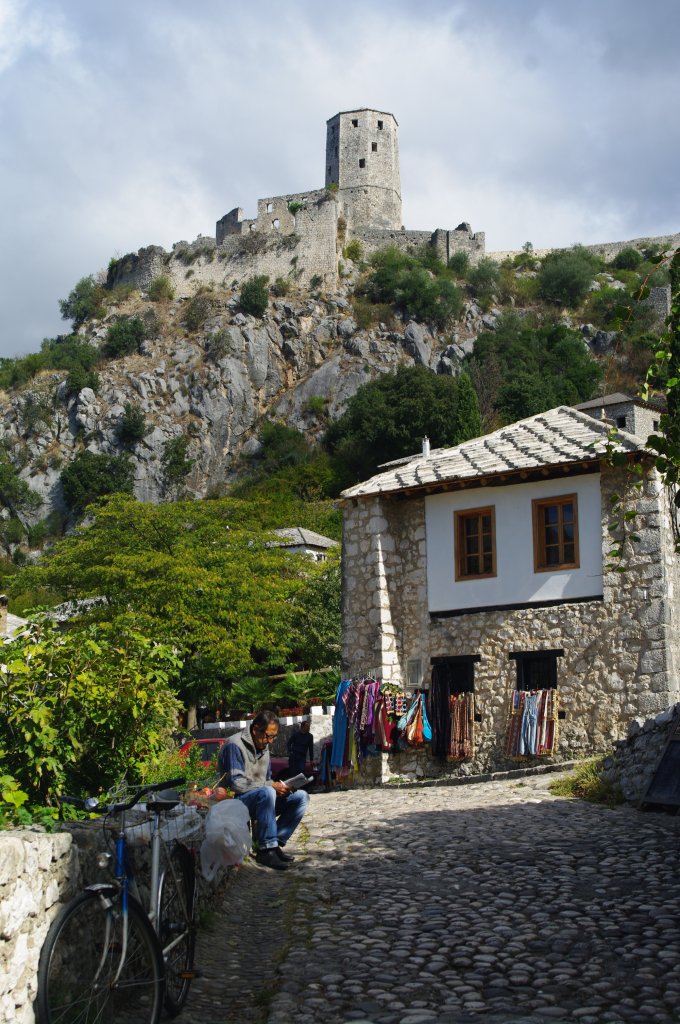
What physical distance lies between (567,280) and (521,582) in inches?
2416

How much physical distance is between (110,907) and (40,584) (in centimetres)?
2424

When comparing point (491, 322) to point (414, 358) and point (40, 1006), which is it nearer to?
point (414, 358)

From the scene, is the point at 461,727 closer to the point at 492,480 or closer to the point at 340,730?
the point at 340,730

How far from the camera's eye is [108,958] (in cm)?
480

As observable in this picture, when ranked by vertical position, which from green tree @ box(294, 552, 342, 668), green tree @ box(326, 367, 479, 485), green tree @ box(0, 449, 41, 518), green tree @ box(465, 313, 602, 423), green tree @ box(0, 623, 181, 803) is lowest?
green tree @ box(0, 623, 181, 803)

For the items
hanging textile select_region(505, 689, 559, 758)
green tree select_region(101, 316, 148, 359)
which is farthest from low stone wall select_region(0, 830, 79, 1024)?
green tree select_region(101, 316, 148, 359)

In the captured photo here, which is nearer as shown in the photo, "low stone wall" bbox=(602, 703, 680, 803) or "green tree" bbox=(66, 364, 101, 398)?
"low stone wall" bbox=(602, 703, 680, 803)

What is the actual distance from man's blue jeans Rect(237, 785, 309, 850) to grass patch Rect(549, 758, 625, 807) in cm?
377

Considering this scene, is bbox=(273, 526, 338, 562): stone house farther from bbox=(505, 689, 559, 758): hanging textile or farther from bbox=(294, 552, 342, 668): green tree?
bbox=(505, 689, 559, 758): hanging textile

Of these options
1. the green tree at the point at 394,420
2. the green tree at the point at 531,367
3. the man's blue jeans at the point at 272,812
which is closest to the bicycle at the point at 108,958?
the man's blue jeans at the point at 272,812

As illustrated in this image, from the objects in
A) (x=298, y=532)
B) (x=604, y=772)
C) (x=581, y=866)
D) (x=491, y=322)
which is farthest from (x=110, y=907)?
(x=491, y=322)

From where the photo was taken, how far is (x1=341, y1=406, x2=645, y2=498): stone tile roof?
1628cm

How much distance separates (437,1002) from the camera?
17.7 ft

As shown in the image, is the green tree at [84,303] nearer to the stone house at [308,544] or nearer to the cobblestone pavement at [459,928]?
the stone house at [308,544]
